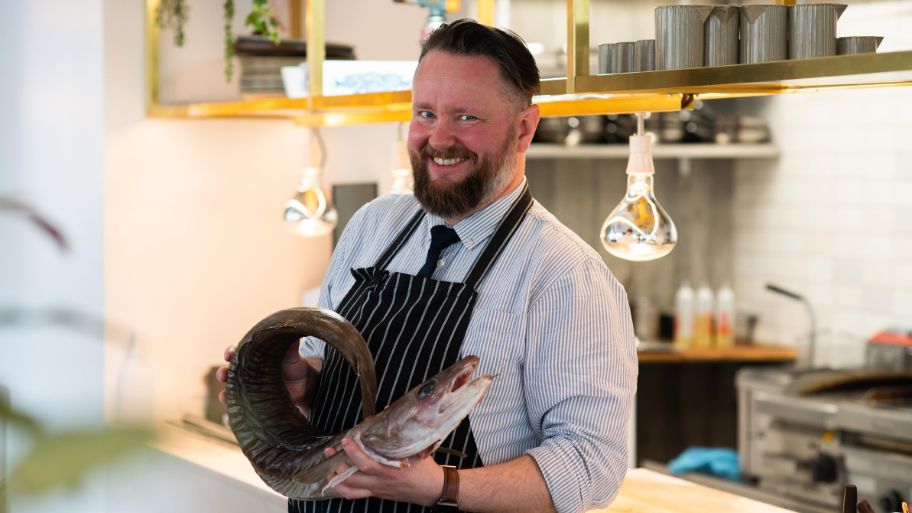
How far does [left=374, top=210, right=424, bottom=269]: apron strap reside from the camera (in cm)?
198

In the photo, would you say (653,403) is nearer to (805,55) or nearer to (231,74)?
(231,74)

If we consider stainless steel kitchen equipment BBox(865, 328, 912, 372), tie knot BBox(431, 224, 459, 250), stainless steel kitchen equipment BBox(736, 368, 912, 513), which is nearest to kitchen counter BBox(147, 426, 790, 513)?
tie knot BBox(431, 224, 459, 250)

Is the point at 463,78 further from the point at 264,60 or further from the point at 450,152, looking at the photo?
the point at 264,60

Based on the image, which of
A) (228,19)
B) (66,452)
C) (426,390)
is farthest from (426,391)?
(228,19)

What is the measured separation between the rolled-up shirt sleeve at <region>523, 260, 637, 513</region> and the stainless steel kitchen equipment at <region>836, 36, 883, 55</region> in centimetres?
51

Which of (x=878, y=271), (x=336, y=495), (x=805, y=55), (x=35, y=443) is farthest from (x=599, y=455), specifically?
(x=878, y=271)

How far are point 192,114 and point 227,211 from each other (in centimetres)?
52

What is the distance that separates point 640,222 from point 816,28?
0.62 m

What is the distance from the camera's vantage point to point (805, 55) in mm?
1694

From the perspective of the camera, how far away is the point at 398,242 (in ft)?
6.54

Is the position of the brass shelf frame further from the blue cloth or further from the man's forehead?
the blue cloth

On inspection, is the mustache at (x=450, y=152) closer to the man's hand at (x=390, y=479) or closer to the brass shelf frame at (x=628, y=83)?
the brass shelf frame at (x=628, y=83)

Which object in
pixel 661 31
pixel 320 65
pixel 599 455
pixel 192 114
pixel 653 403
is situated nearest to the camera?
pixel 599 455

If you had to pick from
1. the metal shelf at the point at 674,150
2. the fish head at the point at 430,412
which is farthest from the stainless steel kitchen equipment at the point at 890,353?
the fish head at the point at 430,412
